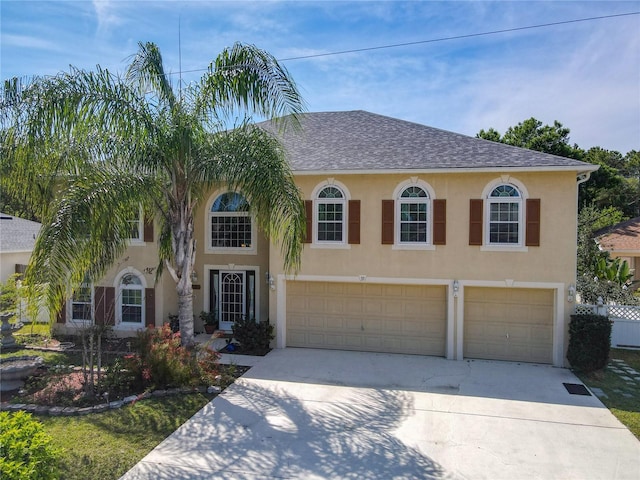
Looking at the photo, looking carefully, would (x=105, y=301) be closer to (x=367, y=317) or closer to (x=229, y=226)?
(x=229, y=226)

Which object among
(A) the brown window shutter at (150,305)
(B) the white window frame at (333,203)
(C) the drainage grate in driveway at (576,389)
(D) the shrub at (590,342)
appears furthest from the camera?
(A) the brown window shutter at (150,305)

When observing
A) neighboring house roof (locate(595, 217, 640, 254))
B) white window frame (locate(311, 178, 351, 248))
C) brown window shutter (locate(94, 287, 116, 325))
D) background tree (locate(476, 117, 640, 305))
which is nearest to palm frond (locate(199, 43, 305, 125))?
white window frame (locate(311, 178, 351, 248))

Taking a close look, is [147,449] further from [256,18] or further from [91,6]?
[256,18]

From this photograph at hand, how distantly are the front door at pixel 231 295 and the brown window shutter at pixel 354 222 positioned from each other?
3.70 meters

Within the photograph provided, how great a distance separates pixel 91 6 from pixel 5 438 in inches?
338

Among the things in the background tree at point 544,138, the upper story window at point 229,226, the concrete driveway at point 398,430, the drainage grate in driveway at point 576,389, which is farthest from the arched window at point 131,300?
the background tree at point 544,138

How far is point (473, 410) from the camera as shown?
8773mm

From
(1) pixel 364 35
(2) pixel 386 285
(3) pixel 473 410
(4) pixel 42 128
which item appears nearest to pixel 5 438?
(4) pixel 42 128

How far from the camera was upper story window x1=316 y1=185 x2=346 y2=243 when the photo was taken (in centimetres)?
1283

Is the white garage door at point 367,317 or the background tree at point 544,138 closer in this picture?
the white garage door at point 367,317

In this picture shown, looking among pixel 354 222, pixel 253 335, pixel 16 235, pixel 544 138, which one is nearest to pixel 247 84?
pixel 354 222

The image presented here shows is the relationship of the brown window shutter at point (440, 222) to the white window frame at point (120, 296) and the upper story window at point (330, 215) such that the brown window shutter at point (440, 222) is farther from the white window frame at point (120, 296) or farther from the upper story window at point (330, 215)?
the white window frame at point (120, 296)

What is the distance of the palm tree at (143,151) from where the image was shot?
28.7 feet

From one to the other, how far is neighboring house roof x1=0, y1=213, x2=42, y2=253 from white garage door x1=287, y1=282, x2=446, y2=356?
50.8ft
